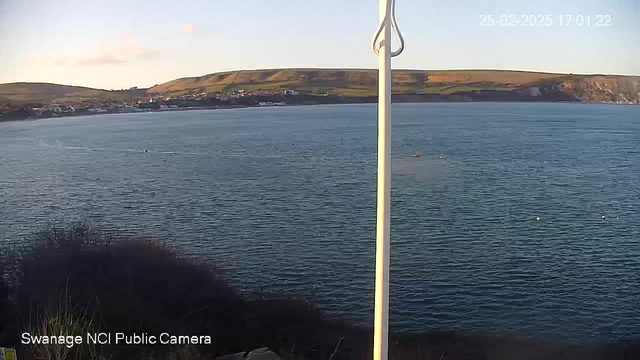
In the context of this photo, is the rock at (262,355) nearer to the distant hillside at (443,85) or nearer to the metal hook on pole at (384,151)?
the metal hook on pole at (384,151)

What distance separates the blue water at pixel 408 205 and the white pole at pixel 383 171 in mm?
361

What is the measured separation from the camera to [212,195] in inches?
97.3

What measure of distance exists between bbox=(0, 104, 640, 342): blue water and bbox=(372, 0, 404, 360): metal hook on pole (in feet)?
1.21

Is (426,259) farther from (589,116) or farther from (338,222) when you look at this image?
(589,116)

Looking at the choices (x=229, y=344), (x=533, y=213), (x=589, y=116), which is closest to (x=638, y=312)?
(x=533, y=213)

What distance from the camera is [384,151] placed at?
1946 mm

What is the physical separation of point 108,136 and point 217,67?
57 centimetres

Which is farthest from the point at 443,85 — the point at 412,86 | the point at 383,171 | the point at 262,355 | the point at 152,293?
the point at 152,293

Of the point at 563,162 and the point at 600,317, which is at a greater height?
the point at 563,162

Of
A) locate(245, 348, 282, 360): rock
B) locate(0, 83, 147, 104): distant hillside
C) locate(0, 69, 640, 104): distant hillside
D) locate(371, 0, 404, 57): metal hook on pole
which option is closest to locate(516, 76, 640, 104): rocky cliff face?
locate(0, 69, 640, 104): distant hillside

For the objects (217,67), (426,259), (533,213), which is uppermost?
(217,67)
